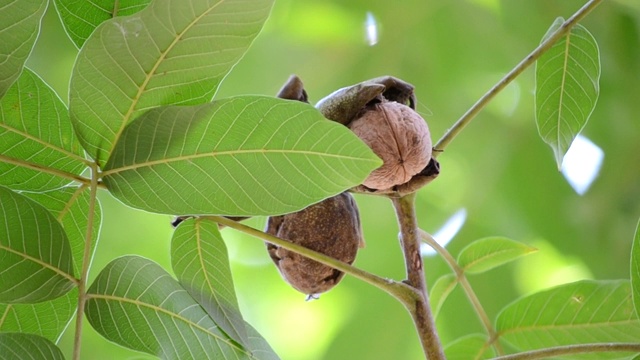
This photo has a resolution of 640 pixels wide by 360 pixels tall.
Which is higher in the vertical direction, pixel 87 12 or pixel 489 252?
pixel 87 12

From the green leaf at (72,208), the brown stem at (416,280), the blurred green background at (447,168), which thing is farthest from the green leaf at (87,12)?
the blurred green background at (447,168)

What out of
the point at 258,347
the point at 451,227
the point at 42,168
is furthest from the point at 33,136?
the point at 451,227

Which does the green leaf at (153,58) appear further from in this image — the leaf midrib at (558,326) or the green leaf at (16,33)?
the leaf midrib at (558,326)

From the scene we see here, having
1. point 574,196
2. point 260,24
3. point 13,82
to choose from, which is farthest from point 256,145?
point 574,196

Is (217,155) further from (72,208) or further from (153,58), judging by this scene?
(72,208)

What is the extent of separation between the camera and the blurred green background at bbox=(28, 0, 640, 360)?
5.72ft

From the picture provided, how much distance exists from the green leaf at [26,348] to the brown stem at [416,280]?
401 millimetres

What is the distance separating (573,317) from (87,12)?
0.73 metres

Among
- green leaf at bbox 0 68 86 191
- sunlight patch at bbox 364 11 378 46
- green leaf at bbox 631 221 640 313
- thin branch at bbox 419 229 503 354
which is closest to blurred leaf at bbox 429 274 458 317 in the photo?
thin branch at bbox 419 229 503 354

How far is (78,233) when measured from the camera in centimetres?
81

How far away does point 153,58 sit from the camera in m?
0.63

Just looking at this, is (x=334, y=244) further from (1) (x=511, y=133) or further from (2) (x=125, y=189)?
(1) (x=511, y=133)

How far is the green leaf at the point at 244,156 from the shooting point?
0.63 meters

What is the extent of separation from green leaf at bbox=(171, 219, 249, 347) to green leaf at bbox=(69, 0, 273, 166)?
0.14 meters
